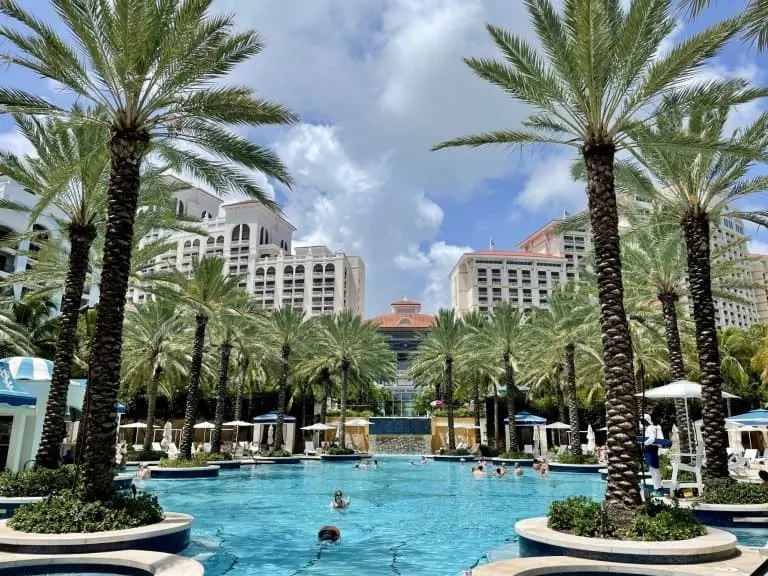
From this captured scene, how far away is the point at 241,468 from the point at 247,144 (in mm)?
26706

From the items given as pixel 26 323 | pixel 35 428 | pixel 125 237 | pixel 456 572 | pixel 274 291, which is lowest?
pixel 456 572

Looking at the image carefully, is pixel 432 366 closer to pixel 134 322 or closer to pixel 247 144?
pixel 134 322

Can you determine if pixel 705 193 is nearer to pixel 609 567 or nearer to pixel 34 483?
pixel 609 567

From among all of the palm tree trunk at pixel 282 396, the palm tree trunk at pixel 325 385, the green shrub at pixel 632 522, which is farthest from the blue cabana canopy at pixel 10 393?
the palm tree trunk at pixel 325 385

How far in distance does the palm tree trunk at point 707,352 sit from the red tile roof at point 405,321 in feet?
300

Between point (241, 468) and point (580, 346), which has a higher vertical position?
point (580, 346)

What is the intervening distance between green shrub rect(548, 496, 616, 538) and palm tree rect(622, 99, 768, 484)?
6676mm

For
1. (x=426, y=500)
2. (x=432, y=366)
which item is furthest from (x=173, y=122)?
(x=432, y=366)

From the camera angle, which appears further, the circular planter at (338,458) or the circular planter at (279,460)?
the circular planter at (338,458)

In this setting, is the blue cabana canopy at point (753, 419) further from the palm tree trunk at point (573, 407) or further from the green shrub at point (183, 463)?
the green shrub at point (183, 463)

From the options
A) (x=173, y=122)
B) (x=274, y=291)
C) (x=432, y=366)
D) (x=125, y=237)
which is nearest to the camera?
(x=125, y=237)

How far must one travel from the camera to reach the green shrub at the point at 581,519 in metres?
10.7

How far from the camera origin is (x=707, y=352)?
16672 millimetres

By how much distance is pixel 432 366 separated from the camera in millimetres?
49469
